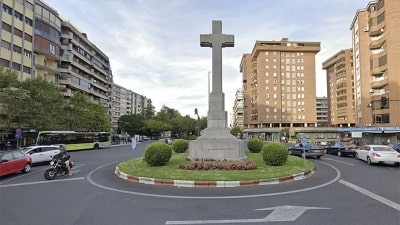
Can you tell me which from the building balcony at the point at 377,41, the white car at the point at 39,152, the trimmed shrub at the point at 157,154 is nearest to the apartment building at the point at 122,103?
the building balcony at the point at 377,41

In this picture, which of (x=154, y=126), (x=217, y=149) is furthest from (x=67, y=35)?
(x=217, y=149)

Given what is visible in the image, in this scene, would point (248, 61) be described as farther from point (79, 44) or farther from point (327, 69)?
point (79, 44)

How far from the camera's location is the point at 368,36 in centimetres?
6103

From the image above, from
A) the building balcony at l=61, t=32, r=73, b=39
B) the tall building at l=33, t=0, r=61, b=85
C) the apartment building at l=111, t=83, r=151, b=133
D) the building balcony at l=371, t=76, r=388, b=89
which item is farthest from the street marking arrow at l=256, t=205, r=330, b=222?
the apartment building at l=111, t=83, r=151, b=133

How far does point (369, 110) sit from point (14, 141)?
6036cm

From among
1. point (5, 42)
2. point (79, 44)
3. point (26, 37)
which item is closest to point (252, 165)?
point (5, 42)

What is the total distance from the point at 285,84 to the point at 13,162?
10401 cm

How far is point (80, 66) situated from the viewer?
74312 millimetres

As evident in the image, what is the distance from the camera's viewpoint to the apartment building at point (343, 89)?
360 feet

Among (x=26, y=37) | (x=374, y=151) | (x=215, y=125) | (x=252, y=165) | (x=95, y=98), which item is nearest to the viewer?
(x=252, y=165)

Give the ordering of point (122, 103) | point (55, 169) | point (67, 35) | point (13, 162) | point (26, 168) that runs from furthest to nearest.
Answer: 1. point (122, 103)
2. point (67, 35)
3. point (26, 168)
4. point (13, 162)
5. point (55, 169)

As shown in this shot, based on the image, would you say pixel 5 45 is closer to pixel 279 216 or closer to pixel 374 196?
pixel 279 216

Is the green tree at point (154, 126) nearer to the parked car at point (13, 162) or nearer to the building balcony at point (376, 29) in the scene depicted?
the building balcony at point (376, 29)

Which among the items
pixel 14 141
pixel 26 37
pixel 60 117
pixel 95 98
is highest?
pixel 26 37
